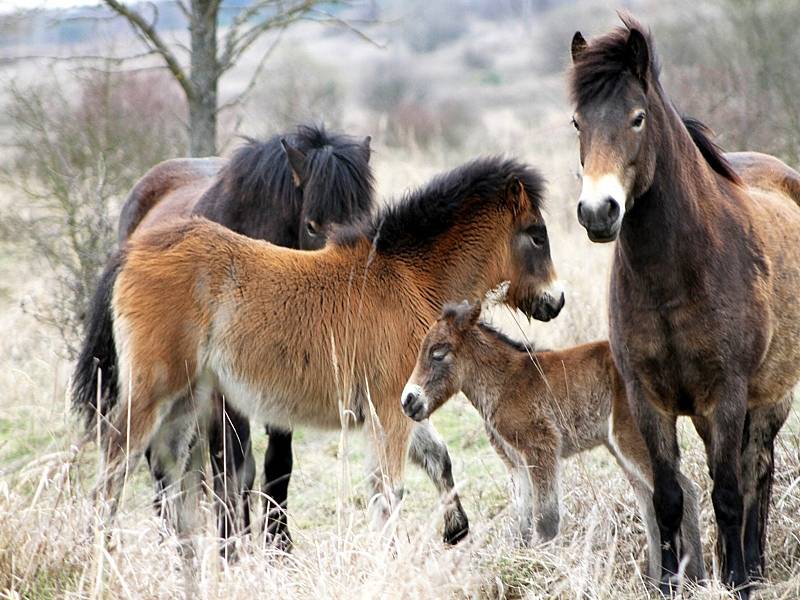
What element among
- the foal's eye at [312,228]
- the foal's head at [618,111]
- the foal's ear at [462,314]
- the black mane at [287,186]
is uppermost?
the foal's head at [618,111]

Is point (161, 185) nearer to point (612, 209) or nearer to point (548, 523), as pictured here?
point (548, 523)

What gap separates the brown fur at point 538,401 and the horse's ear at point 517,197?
0.64m

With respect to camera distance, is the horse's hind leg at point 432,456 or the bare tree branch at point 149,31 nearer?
the horse's hind leg at point 432,456

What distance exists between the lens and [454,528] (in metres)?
5.85

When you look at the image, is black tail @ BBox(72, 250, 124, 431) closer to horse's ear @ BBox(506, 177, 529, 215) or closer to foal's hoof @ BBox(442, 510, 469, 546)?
foal's hoof @ BBox(442, 510, 469, 546)

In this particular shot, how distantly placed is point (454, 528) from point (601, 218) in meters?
2.38

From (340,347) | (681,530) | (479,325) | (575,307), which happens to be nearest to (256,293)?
→ (340,347)

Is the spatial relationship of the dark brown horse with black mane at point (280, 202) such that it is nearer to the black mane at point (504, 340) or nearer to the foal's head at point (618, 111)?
the black mane at point (504, 340)

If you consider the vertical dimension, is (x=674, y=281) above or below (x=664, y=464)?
above

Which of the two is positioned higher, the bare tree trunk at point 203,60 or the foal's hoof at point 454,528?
the bare tree trunk at point 203,60

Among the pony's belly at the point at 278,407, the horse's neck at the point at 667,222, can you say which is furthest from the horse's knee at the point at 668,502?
the pony's belly at the point at 278,407

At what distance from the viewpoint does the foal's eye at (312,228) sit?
6562mm

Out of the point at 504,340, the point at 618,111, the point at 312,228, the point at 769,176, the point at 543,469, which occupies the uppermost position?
the point at 618,111

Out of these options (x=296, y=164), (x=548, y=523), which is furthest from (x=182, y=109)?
(x=548, y=523)
